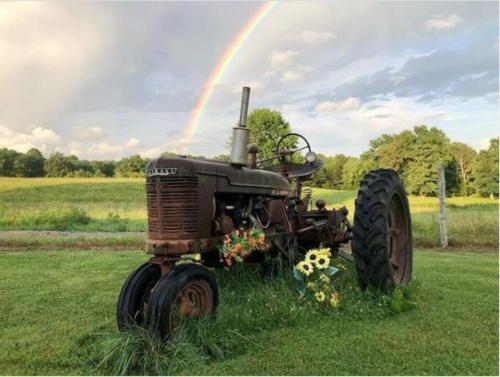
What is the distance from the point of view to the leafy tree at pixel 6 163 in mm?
29216

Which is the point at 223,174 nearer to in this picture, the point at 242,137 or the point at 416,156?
the point at 242,137

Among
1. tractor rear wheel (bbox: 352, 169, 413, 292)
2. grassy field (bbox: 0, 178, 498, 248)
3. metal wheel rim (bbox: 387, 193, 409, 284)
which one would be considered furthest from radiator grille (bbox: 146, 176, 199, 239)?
grassy field (bbox: 0, 178, 498, 248)

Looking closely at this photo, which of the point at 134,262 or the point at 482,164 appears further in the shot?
the point at 482,164

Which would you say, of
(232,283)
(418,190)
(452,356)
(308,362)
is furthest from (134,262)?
(418,190)

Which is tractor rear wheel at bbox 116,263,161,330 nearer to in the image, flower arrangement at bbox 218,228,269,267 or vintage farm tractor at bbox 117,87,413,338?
vintage farm tractor at bbox 117,87,413,338

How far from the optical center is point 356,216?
4273 millimetres

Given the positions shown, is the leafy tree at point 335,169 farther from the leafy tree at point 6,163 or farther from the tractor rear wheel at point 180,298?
the tractor rear wheel at point 180,298

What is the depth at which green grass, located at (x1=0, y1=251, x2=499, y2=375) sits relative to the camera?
2.96 metres

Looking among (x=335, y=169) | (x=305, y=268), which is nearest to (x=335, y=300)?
(x=305, y=268)

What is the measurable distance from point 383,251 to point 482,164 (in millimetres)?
34760

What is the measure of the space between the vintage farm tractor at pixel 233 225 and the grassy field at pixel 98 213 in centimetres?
632

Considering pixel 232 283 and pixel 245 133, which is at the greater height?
pixel 245 133

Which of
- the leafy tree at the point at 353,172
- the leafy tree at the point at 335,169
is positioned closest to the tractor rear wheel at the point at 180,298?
the leafy tree at the point at 353,172

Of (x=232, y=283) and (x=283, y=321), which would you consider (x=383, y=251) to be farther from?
(x=232, y=283)
